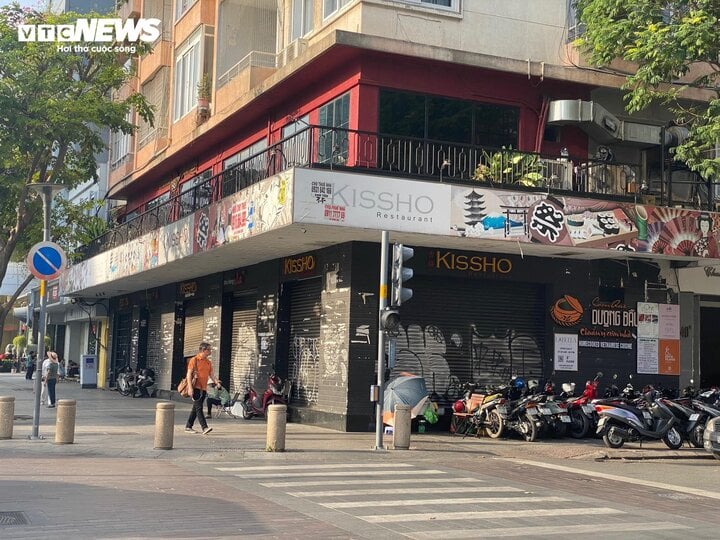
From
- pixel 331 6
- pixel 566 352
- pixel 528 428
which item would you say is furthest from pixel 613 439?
pixel 331 6

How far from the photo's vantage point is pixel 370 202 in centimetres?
1695

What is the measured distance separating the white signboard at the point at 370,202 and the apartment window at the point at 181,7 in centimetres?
1438

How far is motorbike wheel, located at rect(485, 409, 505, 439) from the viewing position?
58.5 ft

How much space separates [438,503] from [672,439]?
8522 mm

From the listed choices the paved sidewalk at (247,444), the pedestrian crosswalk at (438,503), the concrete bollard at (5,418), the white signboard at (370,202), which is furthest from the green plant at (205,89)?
the pedestrian crosswalk at (438,503)

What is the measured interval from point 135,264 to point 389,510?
1962cm

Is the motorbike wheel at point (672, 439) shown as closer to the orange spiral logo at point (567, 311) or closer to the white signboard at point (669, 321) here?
the orange spiral logo at point (567, 311)

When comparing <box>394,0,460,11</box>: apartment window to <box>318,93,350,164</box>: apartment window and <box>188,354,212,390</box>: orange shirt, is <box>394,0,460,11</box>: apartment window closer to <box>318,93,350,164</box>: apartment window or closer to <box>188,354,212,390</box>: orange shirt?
<box>318,93,350,164</box>: apartment window

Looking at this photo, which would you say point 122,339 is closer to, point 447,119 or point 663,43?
point 447,119

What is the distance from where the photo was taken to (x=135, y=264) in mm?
27594

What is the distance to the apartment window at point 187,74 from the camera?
27344mm

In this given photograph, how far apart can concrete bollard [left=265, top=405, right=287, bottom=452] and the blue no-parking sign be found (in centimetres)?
470

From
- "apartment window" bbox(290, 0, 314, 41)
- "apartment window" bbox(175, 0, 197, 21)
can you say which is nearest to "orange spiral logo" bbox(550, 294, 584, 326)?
"apartment window" bbox(290, 0, 314, 41)

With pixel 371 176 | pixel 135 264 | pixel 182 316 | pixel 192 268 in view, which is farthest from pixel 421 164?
pixel 182 316
